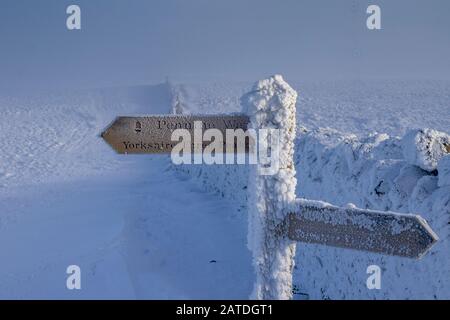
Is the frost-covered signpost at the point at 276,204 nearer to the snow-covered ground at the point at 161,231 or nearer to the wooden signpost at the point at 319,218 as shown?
the wooden signpost at the point at 319,218

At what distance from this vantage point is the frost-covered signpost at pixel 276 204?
223 cm

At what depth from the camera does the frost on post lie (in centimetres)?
233

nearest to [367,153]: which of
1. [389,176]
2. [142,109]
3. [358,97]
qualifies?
[389,176]

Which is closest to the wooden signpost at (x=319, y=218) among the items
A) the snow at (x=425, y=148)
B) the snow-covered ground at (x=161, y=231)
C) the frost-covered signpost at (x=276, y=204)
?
the frost-covered signpost at (x=276, y=204)

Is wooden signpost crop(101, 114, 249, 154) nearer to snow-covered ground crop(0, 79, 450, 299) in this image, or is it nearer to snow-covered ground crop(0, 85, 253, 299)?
snow-covered ground crop(0, 79, 450, 299)

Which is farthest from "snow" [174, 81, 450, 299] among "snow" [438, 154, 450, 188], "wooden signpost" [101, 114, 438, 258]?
"wooden signpost" [101, 114, 438, 258]

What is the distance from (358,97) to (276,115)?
26.4 m

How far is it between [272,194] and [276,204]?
62mm

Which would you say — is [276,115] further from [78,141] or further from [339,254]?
[78,141]

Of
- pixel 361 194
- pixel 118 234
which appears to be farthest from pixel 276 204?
pixel 118 234

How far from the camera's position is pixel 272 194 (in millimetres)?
2389

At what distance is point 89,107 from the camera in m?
30.5
